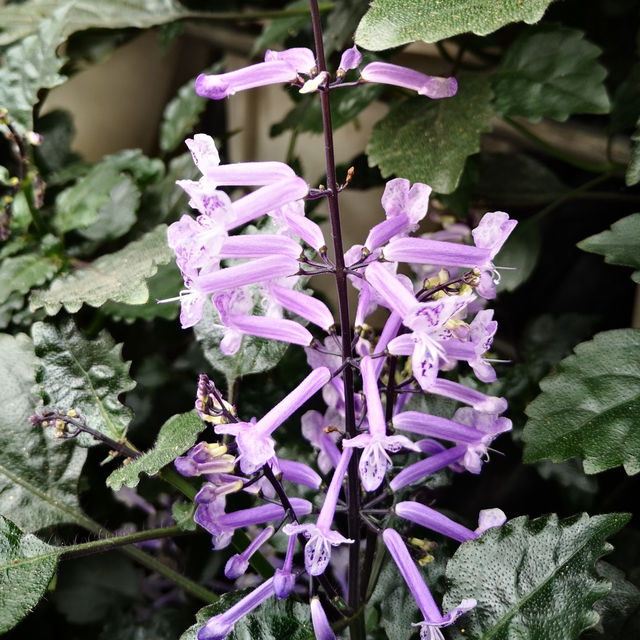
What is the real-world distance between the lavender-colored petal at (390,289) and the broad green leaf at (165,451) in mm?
155

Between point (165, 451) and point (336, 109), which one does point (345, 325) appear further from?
point (336, 109)

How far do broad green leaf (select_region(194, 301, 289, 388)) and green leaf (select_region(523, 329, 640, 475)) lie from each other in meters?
0.21

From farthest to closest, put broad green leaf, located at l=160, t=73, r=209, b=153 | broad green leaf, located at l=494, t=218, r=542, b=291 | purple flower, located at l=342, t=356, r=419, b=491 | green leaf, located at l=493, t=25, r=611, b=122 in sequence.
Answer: broad green leaf, located at l=160, t=73, r=209, b=153
broad green leaf, located at l=494, t=218, r=542, b=291
green leaf, located at l=493, t=25, r=611, b=122
purple flower, located at l=342, t=356, r=419, b=491

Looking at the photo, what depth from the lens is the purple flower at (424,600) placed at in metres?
0.45

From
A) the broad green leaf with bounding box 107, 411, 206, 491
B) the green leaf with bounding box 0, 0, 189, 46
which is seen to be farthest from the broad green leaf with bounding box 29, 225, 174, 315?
the green leaf with bounding box 0, 0, 189, 46

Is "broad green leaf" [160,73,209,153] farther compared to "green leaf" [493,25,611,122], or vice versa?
"broad green leaf" [160,73,209,153]

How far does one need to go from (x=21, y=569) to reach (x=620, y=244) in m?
0.51

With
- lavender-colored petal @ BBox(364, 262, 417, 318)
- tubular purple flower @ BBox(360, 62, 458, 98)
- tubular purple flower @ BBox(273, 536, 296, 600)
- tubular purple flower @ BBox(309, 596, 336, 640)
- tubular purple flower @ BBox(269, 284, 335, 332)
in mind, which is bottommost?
tubular purple flower @ BBox(309, 596, 336, 640)

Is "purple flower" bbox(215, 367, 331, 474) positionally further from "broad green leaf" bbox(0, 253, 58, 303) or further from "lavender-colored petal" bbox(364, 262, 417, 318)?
"broad green leaf" bbox(0, 253, 58, 303)

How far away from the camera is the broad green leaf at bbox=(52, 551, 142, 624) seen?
833 millimetres

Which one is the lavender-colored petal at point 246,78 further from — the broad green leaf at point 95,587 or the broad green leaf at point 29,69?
the broad green leaf at point 95,587

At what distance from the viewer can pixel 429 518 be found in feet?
1.67

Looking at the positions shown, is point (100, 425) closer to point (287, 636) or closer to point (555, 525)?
point (287, 636)

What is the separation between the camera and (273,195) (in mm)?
440
